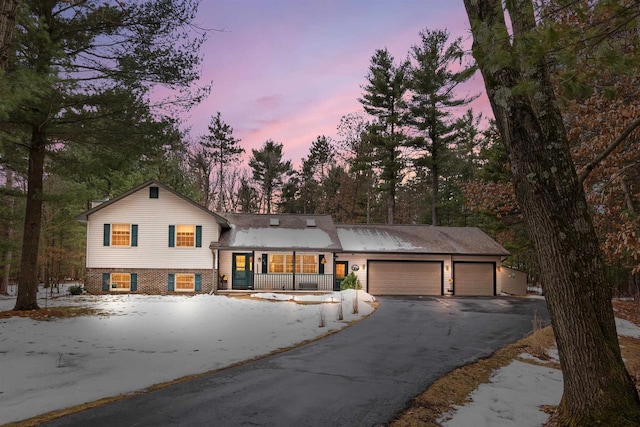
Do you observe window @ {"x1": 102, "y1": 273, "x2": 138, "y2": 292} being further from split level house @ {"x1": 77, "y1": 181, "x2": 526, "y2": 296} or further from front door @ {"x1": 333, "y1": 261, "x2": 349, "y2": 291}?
front door @ {"x1": 333, "y1": 261, "x2": 349, "y2": 291}

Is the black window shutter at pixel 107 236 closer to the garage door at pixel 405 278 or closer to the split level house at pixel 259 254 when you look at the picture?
the split level house at pixel 259 254

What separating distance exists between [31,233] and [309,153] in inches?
1290

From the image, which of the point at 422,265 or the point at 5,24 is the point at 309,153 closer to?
the point at 422,265

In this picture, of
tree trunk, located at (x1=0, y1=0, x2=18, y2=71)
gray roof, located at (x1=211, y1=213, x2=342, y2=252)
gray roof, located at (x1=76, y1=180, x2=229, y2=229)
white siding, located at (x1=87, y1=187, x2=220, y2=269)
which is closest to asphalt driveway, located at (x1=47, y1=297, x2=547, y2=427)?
tree trunk, located at (x1=0, y1=0, x2=18, y2=71)

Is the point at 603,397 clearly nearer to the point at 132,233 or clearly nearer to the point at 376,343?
the point at 376,343

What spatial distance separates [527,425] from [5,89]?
31.8 ft

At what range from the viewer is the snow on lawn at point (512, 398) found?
5195 mm

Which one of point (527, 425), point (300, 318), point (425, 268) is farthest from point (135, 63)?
point (425, 268)

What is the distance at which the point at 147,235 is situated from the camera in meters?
22.0

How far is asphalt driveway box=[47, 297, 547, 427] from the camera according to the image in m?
5.25

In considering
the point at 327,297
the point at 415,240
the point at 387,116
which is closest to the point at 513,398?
the point at 327,297

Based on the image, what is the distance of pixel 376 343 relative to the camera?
398 inches

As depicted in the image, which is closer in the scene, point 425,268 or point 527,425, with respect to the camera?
point 527,425

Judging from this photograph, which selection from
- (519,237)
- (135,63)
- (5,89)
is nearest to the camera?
(5,89)
